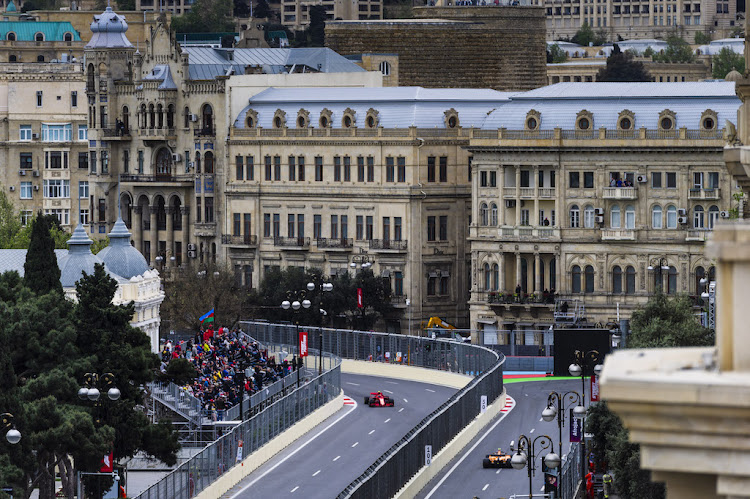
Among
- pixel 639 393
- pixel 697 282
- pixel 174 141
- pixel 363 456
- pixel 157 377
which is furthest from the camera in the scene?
pixel 174 141

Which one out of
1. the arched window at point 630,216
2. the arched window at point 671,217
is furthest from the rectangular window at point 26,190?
the arched window at point 671,217

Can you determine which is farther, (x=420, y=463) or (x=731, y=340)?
(x=420, y=463)

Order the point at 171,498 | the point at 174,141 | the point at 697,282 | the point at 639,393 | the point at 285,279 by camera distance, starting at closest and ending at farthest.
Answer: the point at 639,393 → the point at 171,498 → the point at 697,282 → the point at 285,279 → the point at 174,141

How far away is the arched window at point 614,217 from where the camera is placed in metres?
133

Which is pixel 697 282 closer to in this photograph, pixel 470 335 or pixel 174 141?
pixel 470 335

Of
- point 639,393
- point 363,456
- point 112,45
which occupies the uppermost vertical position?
point 112,45

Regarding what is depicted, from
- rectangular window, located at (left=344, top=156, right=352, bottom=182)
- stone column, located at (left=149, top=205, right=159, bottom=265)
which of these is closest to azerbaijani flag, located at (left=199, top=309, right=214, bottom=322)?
rectangular window, located at (left=344, top=156, right=352, bottom=182)

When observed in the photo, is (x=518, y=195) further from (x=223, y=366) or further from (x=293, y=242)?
(x=223, y=366)

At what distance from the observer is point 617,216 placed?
133 m

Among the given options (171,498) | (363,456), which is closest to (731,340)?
(171,498)

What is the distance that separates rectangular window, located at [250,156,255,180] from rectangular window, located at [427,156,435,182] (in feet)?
47.0

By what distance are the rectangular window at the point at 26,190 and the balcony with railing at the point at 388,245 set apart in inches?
1826

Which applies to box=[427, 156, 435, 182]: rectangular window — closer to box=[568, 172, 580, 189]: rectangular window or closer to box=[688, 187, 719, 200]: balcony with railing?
box=[568, 172, 580, 189]: rectangular window

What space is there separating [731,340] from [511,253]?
12070cm
